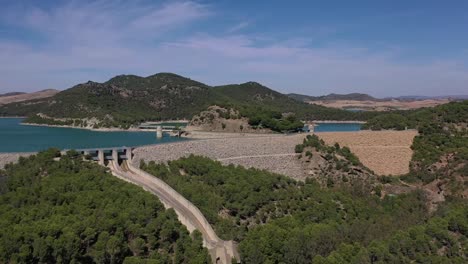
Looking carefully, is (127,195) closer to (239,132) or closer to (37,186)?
(37,186)

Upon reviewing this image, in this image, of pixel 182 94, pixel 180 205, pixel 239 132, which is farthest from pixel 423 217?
pixel 182 94

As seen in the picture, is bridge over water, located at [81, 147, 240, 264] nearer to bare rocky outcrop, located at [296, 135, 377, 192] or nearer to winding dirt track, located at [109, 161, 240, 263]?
winding dirt track, located at [109, 161, 240, 263]

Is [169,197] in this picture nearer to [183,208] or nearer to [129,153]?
[183,208]

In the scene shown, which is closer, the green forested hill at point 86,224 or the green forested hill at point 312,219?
the green forested hill at point 86,224

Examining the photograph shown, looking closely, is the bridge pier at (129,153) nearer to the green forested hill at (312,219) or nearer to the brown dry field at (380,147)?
the green forested hill at (312,219)

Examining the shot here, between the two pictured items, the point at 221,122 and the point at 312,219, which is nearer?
the point at 312,219

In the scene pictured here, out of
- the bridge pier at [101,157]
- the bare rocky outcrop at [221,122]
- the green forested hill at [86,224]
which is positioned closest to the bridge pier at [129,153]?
the bridge pier at [101,157]

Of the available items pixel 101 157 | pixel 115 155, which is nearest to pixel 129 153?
pixel 115 155
